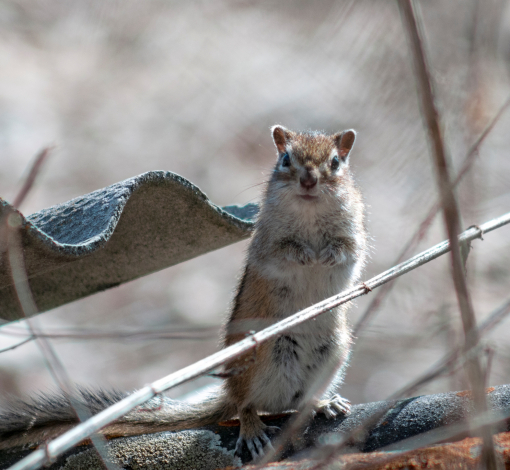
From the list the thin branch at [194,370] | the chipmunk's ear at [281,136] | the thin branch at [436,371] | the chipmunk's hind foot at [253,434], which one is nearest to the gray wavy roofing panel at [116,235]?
the chipmunk's ear at [281,136]

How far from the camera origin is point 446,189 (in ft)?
1.86

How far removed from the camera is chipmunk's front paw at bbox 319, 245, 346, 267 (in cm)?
177

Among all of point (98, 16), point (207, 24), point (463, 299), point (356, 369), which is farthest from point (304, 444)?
point (207, 24)

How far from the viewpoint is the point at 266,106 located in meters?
5.12

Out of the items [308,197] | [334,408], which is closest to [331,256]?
[308,197]

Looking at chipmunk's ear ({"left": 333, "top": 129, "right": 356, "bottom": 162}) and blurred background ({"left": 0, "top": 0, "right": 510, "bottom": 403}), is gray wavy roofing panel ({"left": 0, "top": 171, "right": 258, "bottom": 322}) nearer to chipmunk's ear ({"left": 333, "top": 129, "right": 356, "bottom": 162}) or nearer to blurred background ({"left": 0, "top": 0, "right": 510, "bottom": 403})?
chipmunk's ear ({"left": 333, "top": 129, "right": 356, "bottom": 162})

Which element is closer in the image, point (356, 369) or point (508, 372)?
point (508, 372)

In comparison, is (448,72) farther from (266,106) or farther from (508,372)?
(266,106)

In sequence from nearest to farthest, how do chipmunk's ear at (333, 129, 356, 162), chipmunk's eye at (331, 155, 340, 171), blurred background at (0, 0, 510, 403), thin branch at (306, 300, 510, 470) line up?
thin branch at (306, 300, 510, 470)
chipmunk's eye at (331, 155, 340, 171)
chipmunk's ear at (333, 129, 356, 162)
blurred background at (0, 0, 510, 403)

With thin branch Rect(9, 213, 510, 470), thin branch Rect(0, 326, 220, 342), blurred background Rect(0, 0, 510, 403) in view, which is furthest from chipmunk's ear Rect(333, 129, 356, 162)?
thin branch Rect(0, 326, 220, 342)

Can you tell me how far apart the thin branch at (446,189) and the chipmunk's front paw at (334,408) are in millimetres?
882

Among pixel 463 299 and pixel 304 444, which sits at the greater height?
pixel 463 299

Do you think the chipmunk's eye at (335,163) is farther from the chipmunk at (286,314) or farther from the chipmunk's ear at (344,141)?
the chipmunk's ear at (344,141)

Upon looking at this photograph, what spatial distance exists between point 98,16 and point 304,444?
132 centimetres
